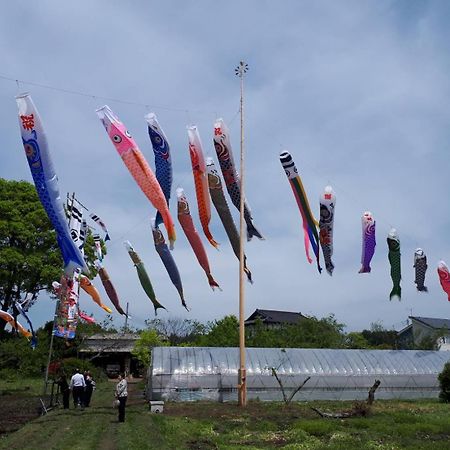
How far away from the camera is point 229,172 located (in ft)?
69.8

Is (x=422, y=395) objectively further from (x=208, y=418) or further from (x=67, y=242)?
(x=67, y=242)

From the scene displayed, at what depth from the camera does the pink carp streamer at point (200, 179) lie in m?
19.9

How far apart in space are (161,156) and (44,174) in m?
4.74

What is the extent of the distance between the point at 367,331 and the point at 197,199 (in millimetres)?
62811

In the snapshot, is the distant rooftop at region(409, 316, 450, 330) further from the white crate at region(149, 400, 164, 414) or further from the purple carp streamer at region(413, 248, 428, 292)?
the white crate at region(149, 400, 164, 414)

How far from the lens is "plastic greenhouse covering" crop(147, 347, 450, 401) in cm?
2334

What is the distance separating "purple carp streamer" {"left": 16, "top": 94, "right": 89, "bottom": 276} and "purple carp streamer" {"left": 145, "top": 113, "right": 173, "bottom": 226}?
408 cm

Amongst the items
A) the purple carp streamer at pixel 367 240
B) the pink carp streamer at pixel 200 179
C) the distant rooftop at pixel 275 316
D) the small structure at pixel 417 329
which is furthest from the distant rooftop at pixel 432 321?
the pink carp streamer at pixel 200 179

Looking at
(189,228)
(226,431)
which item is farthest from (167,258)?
(226,431)

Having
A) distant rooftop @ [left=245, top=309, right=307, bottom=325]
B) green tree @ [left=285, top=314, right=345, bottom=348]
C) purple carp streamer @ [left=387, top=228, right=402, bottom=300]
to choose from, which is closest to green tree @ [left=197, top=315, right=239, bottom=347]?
green tree @ [left=285, top=314, right=345, bottom=348]

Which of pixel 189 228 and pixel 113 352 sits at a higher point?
pixel 189 228

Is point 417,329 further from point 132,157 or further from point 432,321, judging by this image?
point 132,157

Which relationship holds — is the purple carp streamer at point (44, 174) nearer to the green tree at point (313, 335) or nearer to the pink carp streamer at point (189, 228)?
the pink carp streamer at point (189, 228)

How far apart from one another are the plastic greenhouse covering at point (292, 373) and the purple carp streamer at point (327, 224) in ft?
20.8
